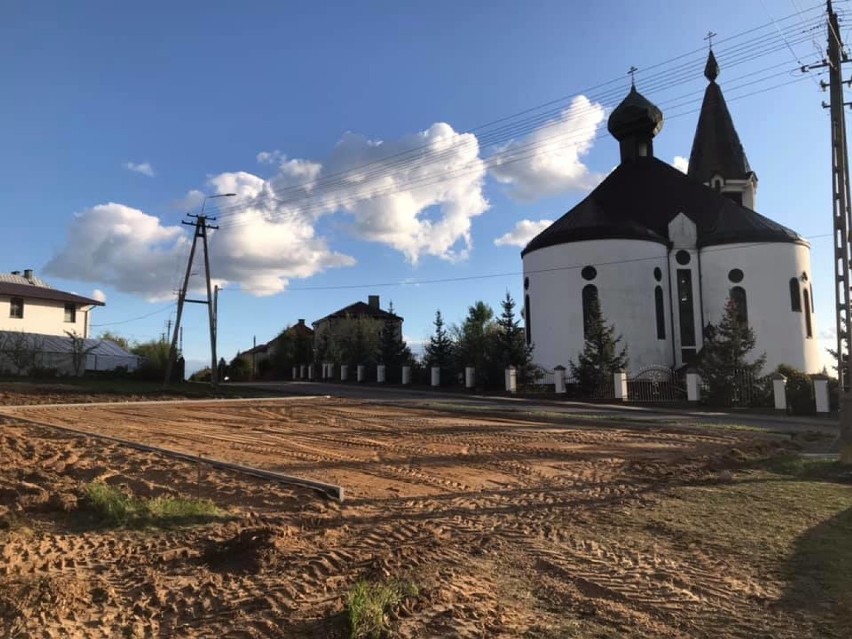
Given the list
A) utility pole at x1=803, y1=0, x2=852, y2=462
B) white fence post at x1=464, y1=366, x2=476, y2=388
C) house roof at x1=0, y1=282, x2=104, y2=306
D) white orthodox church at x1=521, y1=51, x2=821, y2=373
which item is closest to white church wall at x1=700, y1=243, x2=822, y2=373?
white orthodox church at x1=521, y1=51, x2=821, y2=373

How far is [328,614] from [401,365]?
125 feet

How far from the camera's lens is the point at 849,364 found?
1117 cm

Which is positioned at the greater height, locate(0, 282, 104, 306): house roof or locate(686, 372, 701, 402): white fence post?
Answer: locate(0, 282, 104, 306): house roof

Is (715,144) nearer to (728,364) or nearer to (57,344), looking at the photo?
(728,364)

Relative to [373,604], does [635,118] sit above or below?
above

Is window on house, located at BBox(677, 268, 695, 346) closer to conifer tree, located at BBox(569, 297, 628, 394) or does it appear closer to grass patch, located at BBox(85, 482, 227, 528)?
conifer tree, located at BBox(569, 297, 628, 394)

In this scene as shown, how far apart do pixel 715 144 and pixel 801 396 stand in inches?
952

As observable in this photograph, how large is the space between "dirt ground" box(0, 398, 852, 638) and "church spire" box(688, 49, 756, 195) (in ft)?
113

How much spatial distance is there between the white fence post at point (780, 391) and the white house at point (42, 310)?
1803 inches

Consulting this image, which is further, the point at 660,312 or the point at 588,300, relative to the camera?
the point at 660,312

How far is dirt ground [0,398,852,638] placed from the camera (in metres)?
4.21

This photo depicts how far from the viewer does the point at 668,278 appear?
114 feet

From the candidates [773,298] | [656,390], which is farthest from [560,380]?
[773,298]

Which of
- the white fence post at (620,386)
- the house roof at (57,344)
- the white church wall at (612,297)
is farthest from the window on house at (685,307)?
the house roof at (57,344)
